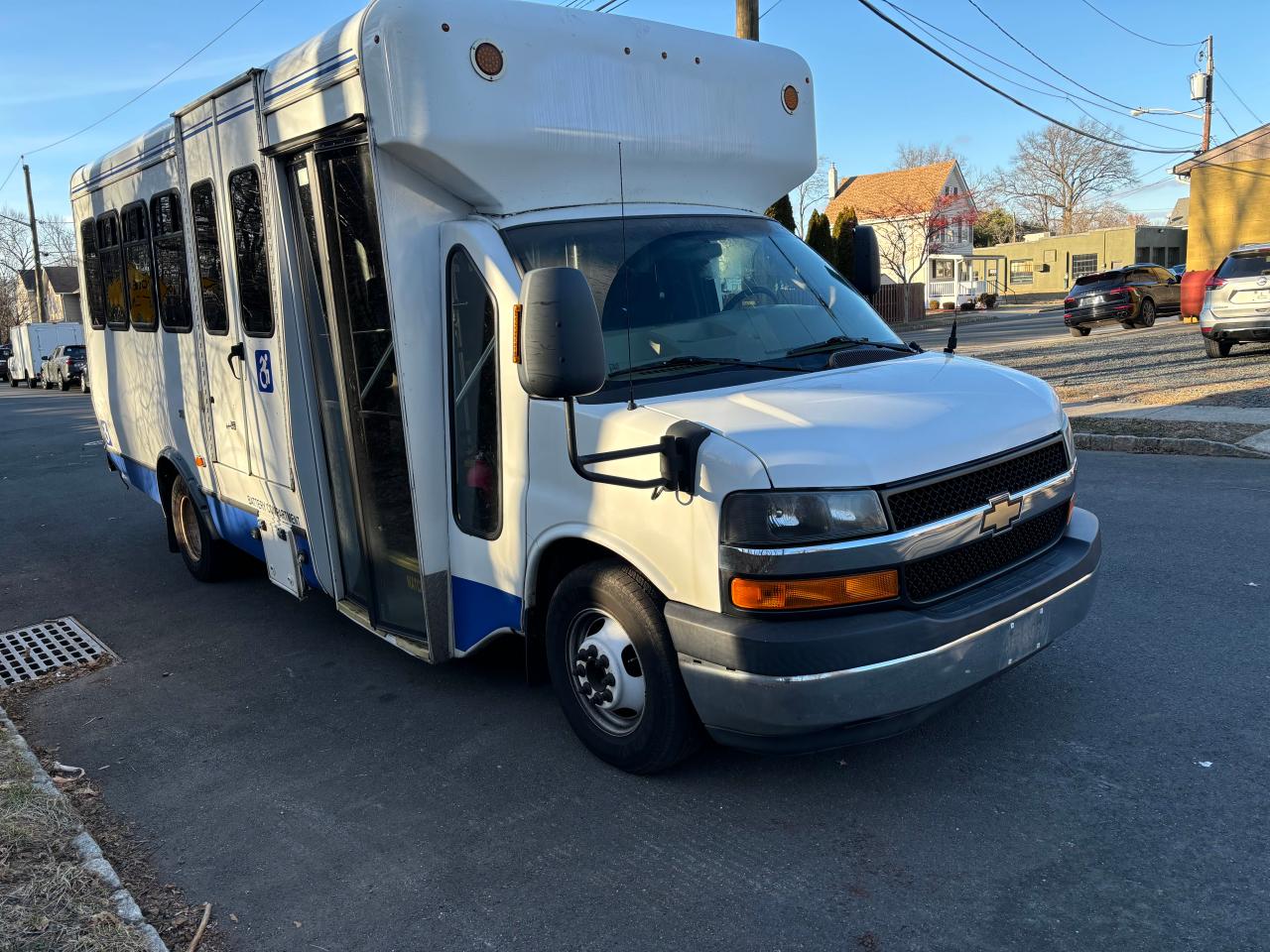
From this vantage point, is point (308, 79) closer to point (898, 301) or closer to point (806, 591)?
point (806, 591)

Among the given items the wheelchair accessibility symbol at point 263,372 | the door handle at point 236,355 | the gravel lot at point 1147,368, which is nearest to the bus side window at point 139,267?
the door handle at point 236,355

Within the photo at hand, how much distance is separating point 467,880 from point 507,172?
9.07 ft

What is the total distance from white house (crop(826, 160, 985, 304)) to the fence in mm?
3234

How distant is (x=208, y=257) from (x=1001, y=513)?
459 cm

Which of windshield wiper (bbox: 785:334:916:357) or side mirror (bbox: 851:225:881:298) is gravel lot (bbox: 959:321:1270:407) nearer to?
side mirror (bbox: 851:225:881:298)

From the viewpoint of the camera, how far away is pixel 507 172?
423cm

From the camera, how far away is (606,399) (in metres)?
3.74

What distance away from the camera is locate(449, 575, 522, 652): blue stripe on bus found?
13.8 feet

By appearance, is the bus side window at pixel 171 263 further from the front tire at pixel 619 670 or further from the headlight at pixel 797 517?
the headlight at pixel 797 517

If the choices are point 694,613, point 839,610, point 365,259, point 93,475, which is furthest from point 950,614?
point 93,475

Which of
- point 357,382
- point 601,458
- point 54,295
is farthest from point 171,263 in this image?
point 54,295

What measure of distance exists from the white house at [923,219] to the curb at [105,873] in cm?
4429

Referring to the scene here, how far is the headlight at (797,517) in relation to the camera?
3.15 meters

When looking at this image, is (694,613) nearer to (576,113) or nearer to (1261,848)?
(1261,848)
